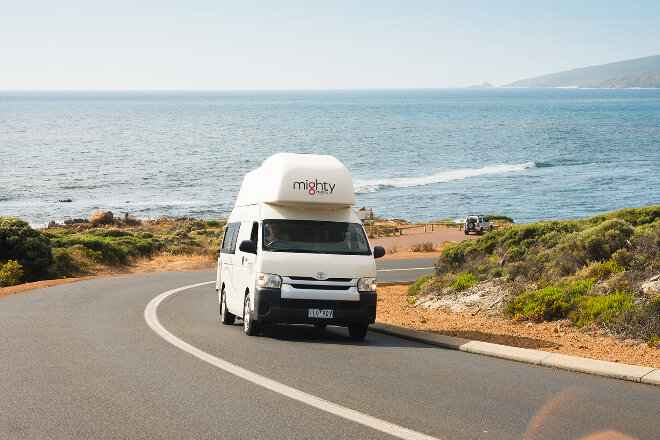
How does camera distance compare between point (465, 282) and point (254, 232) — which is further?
point (465, 282)

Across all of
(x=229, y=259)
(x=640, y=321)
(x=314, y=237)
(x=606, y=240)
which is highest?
(x=314, y=237)

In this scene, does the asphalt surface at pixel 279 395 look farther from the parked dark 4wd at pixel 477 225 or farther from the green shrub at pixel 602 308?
the parked dark 4wd at pixel 477 225

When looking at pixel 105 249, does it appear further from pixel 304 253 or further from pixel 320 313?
pixel 320 313

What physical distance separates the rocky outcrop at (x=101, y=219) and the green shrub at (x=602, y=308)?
5594cm

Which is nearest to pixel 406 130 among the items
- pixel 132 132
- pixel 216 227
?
pixel 132 132

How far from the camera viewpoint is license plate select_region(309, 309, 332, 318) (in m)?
12.6

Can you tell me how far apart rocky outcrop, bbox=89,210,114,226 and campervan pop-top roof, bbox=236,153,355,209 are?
54.3 metres

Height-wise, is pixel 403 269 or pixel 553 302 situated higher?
pixel 553 302

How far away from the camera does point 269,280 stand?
12711mm

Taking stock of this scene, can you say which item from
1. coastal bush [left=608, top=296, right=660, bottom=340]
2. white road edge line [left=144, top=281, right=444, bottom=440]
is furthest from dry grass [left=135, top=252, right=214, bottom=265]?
coastal bush [left=608, top=296, right=660, bottom=340]

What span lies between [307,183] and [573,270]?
652cm

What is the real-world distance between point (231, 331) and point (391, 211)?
66319mm

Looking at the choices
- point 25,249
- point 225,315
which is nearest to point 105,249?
→ point 25,249

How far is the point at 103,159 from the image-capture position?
416ft
